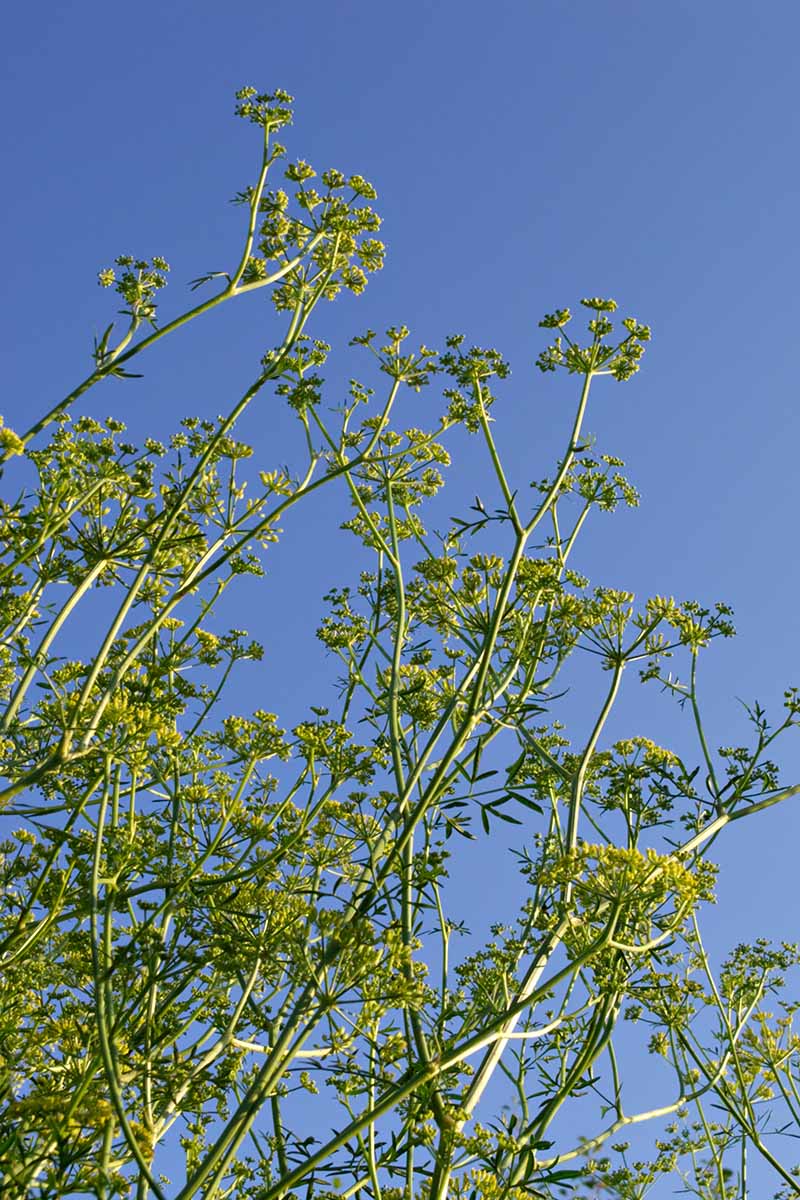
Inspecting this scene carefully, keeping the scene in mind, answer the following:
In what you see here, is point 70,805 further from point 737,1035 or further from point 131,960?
point 737,1035

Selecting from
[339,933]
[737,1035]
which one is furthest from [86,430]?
[737,1035]

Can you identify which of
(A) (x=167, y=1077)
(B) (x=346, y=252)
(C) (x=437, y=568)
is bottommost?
(A) (x=167, y=1077)

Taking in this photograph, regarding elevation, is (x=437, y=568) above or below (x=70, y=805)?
above

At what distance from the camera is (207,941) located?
16.9ft

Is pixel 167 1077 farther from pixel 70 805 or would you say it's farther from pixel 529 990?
pixel 529 990

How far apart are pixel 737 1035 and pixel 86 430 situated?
635cm

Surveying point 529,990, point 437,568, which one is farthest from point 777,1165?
point 437,568

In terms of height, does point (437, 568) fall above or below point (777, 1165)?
above

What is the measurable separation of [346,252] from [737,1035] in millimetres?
6268

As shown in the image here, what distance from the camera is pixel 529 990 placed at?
496cm

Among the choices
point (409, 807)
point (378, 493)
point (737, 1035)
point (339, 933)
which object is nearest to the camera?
point (339, 933)

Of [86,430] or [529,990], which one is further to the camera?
[86,430]

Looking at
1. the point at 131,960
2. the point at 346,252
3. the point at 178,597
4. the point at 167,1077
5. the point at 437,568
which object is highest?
the point at 346,252

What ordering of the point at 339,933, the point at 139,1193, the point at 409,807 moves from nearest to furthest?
the point at 139,1193
the point at 339,933
the point at 409,807
